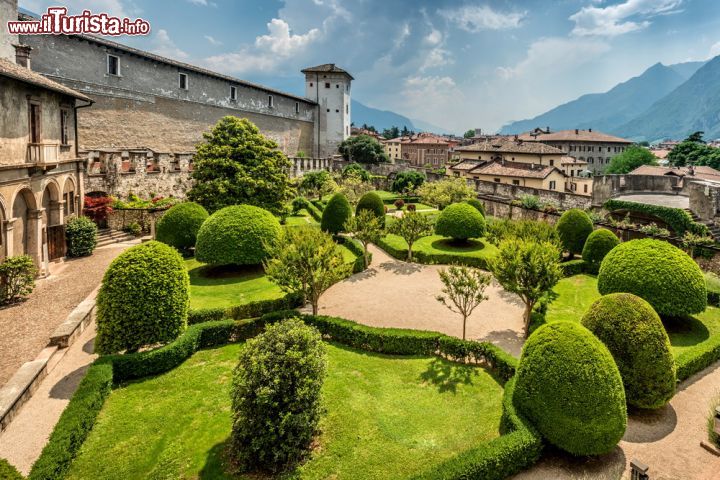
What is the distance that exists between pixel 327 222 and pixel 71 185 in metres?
14.0

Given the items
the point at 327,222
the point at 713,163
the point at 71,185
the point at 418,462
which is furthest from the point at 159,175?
the point at 713,163

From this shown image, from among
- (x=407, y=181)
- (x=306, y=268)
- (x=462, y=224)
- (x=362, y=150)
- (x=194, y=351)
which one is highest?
(x=362, y=150)

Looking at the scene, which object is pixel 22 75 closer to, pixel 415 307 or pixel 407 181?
pixel 415 307

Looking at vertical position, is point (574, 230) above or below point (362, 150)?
below

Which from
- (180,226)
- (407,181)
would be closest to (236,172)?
(180,226)

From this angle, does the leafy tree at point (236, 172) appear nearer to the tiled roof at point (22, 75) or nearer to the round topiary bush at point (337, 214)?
the round topiary bush at point (337, 214)

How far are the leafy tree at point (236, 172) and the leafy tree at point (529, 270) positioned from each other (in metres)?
16.4

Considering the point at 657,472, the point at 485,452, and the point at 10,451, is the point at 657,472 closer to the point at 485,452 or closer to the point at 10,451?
the point at 485,452

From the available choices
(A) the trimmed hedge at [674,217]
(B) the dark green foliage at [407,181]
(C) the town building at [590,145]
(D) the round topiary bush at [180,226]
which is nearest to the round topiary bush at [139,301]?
(D) the round topiary bush at [180,226]

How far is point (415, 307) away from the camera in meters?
15.3

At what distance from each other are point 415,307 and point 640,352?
771cm

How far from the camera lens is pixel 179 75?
39.2m

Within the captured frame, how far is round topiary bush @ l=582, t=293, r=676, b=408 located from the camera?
8641 mm

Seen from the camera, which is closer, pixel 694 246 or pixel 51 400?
pixel 51 400
